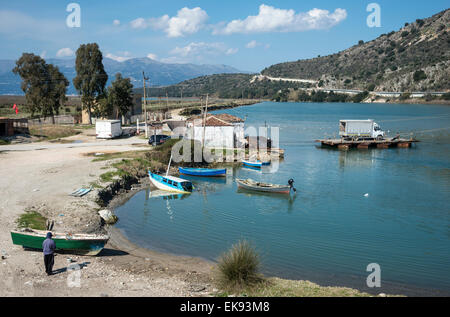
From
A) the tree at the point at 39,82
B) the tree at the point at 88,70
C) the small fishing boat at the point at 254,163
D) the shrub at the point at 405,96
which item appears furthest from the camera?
the shrub at the point at 405,96

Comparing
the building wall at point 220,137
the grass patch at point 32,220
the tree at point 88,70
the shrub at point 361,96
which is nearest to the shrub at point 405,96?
the shrub at point 361,96

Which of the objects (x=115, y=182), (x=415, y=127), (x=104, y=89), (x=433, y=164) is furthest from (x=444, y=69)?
(x=115, y=182)

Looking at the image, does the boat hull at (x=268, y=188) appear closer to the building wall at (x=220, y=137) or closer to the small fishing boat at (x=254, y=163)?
the small fishing boat at (x=254, y=163)

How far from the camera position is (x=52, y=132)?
5338 centimetres

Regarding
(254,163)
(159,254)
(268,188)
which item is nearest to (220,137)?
(254,163)

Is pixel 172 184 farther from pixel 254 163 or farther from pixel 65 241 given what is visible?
pixel 65 241

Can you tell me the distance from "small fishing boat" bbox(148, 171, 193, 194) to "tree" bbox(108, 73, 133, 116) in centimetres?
3259

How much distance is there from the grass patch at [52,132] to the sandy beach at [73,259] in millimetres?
16898

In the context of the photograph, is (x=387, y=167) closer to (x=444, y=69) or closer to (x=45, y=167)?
(x=45, y=167)

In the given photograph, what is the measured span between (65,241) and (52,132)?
39662 millimetres

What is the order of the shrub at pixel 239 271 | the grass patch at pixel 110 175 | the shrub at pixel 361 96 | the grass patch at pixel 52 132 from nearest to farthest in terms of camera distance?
the shrub at pixel 239 271, the grass patch at pixel 110 175, the grass patch at pixel 52 132, the shrub at pixel 361 96

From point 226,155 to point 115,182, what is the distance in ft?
59.4

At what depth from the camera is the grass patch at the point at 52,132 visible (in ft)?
170

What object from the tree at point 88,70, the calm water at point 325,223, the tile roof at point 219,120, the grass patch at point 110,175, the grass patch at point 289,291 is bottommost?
the calm water at point 325,223
